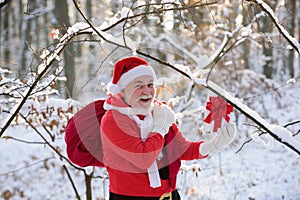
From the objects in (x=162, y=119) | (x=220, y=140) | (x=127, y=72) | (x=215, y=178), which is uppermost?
(x=127, y=72)

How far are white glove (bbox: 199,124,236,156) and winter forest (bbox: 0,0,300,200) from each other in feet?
0.18

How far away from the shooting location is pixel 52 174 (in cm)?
806

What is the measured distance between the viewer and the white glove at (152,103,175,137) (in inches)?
79.5

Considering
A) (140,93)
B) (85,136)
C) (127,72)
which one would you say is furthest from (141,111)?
(85,136)

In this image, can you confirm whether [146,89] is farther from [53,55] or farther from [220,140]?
[53,55]

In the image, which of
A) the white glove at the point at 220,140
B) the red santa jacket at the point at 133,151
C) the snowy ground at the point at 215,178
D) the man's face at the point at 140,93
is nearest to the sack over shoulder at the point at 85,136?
the red santa jacket at the point at 133,151

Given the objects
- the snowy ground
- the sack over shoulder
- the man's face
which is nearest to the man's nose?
the man's face

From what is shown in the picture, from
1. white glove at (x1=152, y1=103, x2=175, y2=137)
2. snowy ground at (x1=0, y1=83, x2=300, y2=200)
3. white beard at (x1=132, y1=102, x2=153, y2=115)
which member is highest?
white beard at (x1=132, y1=102, x2=153, y2=115)

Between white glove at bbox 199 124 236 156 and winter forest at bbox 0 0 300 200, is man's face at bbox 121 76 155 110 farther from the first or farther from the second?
white glove at bbox 199 124 236 156

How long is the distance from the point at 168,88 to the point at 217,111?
1.09 meters

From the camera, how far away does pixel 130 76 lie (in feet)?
6.80

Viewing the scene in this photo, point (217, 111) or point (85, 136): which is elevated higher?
point (217, 111)

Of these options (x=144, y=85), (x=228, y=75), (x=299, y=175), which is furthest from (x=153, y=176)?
(x=228, y=75)

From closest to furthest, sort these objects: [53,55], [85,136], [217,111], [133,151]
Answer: [133,151]
[217,111]
[85,136]
[53,55]
